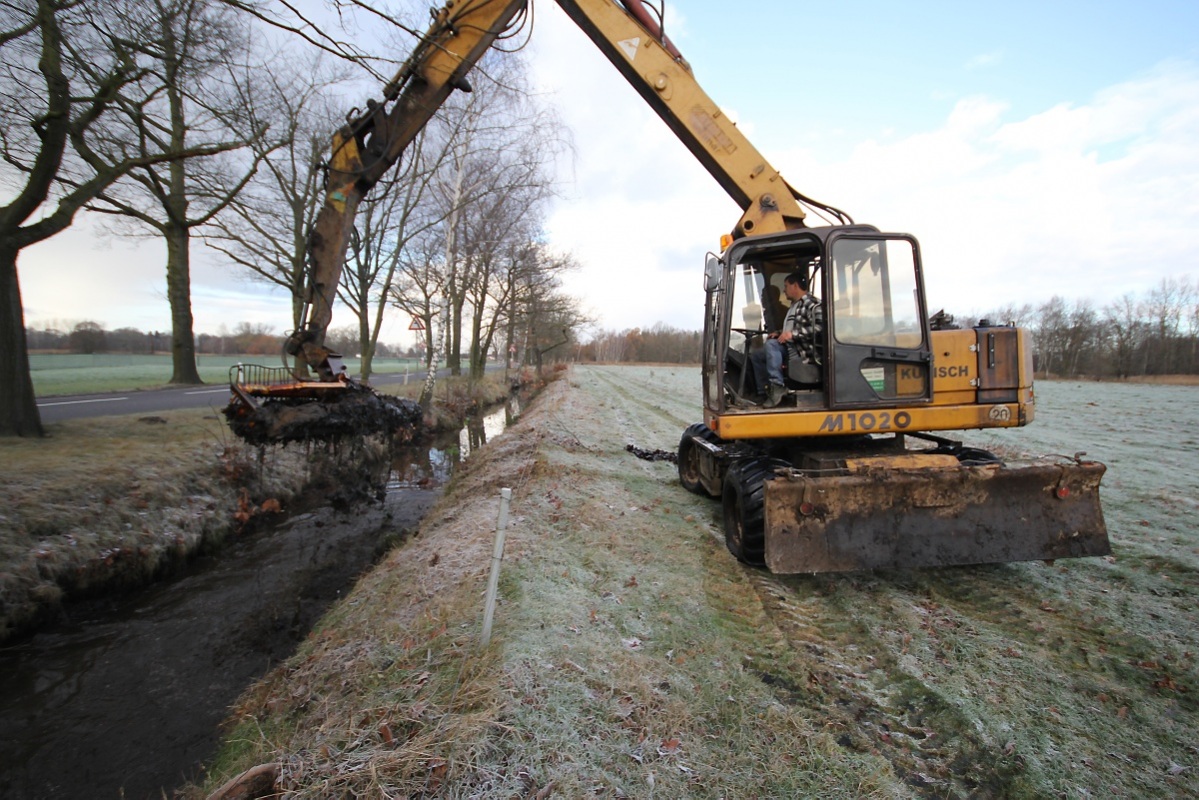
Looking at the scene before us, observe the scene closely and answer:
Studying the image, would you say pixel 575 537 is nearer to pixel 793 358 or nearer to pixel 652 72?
pixel 793 358

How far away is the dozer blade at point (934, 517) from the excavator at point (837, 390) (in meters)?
0.01

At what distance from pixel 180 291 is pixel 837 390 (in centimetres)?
1886

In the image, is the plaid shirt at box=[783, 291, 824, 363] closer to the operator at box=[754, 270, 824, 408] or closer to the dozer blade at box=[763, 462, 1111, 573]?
the operator at box=[754, 270, 824, 408]

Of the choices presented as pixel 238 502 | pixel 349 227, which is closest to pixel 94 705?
pixel 238 502

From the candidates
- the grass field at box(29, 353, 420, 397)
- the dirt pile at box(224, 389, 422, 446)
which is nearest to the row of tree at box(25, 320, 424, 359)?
the grass field at box(29, 353, 420, 397)

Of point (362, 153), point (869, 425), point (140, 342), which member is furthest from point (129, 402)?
Result: point (140, 342)

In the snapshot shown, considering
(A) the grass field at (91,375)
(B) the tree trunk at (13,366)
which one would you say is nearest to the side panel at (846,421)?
(B) the tree trunk at (13,366)

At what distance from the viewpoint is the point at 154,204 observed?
15242 millimetres

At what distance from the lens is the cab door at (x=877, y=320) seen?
4711 millimetres

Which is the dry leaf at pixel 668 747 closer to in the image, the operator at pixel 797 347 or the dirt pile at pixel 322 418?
the operator at pixel 797 347

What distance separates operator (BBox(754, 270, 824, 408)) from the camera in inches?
191

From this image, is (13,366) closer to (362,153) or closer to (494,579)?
(362,153)

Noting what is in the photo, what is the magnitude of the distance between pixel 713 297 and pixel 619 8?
316 cm

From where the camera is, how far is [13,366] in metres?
8.16
